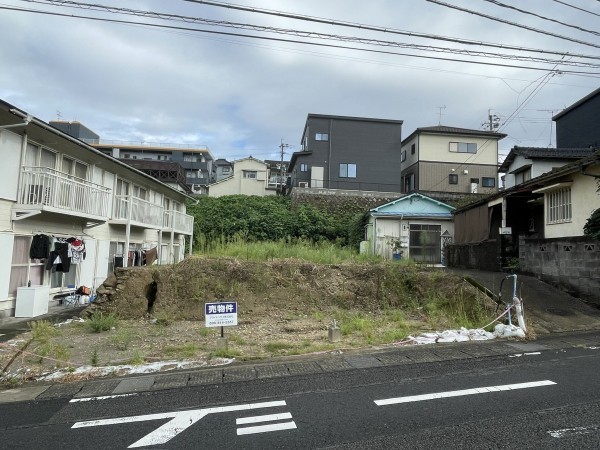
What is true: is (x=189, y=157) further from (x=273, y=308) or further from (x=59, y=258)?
(x=273, y=308)

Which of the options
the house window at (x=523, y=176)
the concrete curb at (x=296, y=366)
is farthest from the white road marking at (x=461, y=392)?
the house window at (x=523, y=176)

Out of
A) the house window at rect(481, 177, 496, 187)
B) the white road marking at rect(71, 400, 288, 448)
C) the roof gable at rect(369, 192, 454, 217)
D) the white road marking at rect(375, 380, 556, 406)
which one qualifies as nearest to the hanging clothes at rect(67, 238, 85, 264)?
the white road marking at rect(71, 400, 288, 448)

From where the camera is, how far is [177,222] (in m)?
22.1

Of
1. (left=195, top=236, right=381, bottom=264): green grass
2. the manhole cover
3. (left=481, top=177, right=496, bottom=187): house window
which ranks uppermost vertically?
(left=481, top=177, right=496, bottom=187): house window

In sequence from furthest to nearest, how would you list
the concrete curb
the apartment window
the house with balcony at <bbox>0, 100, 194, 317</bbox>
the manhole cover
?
the apartment window
the house with balcony at <bbox>0, 100, 194, 317</bbox>
the manhole cover
the concrete curb

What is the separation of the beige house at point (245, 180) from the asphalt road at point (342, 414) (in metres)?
37.6

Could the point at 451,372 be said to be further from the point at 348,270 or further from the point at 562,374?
the point at 348,270

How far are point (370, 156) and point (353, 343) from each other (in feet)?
91.3

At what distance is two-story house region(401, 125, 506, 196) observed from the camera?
3128 cm

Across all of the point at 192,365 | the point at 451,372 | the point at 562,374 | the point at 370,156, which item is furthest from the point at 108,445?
the point at 370,156

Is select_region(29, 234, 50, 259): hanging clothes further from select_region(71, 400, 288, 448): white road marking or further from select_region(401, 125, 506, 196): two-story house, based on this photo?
select_region(401, 125, 506, 196): two-story house

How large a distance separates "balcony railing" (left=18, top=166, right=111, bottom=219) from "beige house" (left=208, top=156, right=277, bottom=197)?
28.3m

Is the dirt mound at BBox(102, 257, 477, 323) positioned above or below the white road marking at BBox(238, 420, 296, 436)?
above

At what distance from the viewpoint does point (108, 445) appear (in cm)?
341
